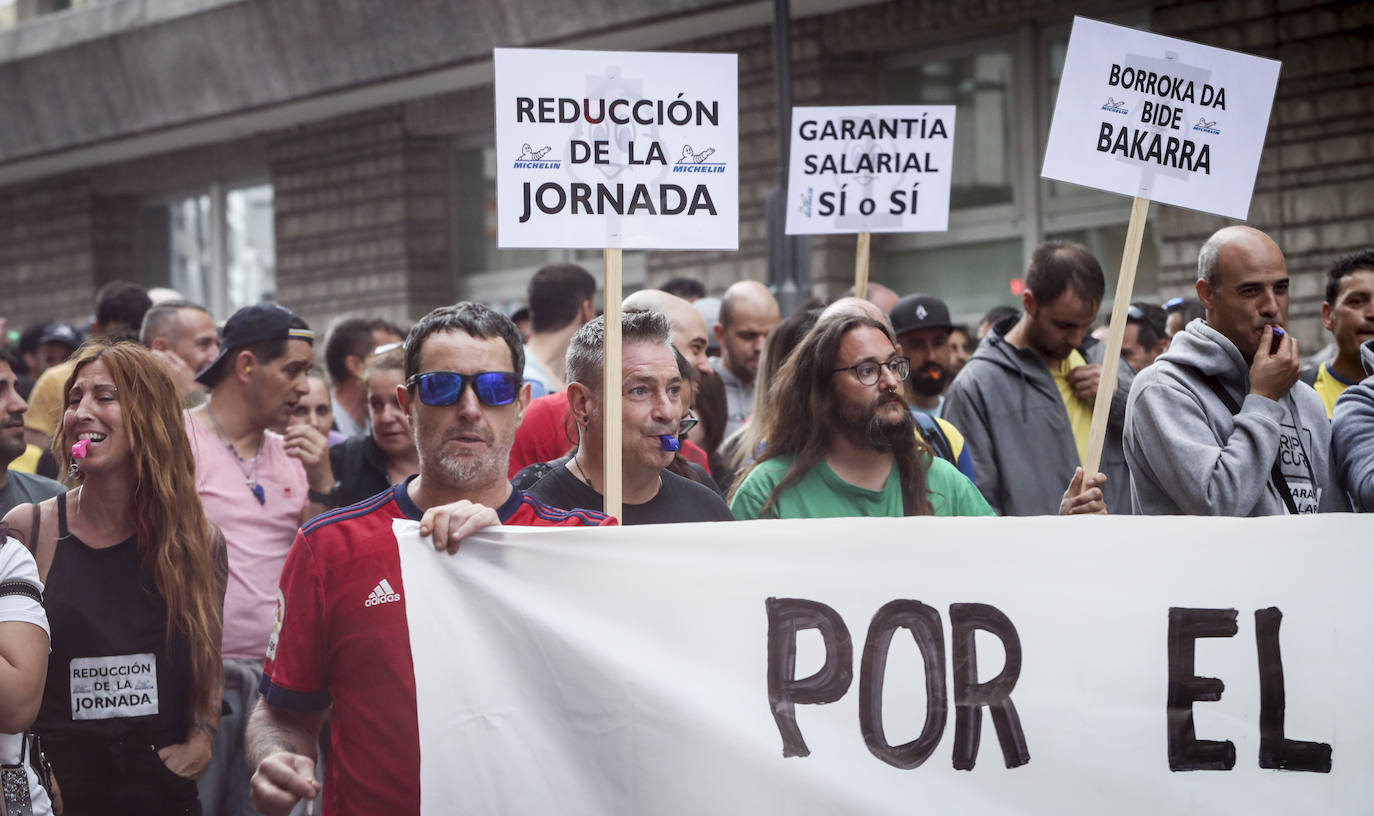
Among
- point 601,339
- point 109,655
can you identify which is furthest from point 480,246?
point 109,655

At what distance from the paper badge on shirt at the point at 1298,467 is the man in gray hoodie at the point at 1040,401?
43.1 inches

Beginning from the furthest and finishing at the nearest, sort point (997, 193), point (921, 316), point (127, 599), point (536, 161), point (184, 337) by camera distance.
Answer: point (997, 193), point (921, 316), point (184, 337), point (127, 599), point (536, 161)

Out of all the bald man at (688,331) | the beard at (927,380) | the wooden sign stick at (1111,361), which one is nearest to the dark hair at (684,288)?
the beard at (927,380)

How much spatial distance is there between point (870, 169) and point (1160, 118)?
181cm

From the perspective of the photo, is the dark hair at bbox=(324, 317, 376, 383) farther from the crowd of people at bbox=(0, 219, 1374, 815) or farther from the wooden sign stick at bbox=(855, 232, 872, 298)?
the wooden sign stick at bbox=(855, 232, 872, 298)

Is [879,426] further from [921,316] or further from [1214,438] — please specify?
[921,316]

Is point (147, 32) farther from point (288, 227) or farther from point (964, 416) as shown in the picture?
point (964, 416)

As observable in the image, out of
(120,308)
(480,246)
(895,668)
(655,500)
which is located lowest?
(895,668)

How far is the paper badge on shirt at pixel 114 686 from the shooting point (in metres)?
3.62

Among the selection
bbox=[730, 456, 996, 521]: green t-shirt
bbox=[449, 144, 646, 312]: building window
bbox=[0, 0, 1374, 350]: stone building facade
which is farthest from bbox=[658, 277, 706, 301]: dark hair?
bbox=[449, 144, 646, 312]: building window

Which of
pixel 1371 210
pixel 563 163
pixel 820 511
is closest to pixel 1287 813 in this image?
pixel 820 511

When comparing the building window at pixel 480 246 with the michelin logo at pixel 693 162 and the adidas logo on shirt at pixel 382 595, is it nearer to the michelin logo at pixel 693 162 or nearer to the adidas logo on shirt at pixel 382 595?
the michelin logo at pixel 693 162

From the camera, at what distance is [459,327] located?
3146mm

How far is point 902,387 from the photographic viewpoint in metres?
4.09
